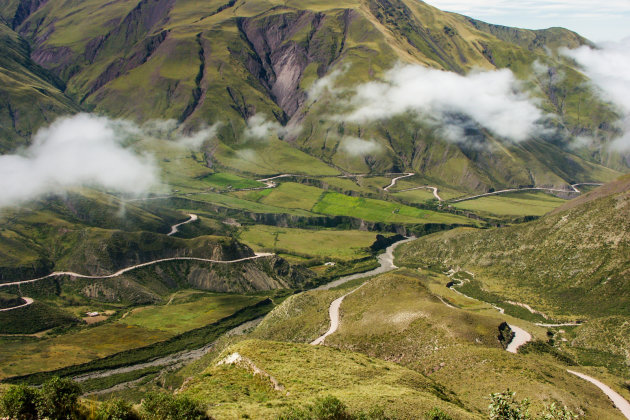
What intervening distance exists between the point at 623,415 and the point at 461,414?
41.1 m

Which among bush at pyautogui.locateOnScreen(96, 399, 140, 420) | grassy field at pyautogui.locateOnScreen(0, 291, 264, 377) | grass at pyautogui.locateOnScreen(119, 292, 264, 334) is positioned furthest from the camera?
grass at pyautogui.locateOnScreen(119, 292, 264, 334)

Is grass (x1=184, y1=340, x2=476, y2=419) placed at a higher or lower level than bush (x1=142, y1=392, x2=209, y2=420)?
lower

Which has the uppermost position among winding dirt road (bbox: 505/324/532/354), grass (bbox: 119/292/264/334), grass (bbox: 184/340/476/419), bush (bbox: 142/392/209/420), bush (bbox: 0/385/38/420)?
bush (bbox: 0/385/38/420)

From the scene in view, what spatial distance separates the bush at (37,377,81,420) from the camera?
57406mm

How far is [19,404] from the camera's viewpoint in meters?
56.4

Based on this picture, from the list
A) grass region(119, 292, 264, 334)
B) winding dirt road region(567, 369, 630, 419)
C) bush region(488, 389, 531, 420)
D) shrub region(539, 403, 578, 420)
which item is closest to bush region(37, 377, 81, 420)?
bush region(488, 389, 531, 420)

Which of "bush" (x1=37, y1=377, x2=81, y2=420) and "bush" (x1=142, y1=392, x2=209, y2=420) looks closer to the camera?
"bush" (x1=37, y1=377, x2=81, y2=420)

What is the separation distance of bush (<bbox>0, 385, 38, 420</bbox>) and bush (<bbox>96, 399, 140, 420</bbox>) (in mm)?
6845

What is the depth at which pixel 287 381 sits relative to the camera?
8000cm

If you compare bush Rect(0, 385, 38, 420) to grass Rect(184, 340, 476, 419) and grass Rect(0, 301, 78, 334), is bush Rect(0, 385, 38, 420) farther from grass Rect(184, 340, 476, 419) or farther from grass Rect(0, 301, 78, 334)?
grass Rect(0, 301, 78, 334)

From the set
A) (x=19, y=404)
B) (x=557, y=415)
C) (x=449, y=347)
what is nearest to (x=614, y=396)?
(x=449, y=347)

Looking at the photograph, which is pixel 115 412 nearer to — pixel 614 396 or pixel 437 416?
pixel 437 416

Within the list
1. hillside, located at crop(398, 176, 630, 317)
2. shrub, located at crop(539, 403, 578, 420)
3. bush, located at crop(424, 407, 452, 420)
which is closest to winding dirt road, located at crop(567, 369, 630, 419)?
shrub, located at crop(539, 403, 578, 420)

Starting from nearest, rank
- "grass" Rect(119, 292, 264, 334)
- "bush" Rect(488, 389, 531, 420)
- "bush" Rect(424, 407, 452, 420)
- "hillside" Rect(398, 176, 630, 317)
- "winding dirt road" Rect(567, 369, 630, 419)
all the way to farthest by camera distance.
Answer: "bush" Rect(488, 389, 531, 420) < "bush" Rect(424, 407, 452, 420) < "winding dirt road" Rect(567, 369, 630, 419) < "hillside" Rect(398, 176, 630, 317) < "grass" Rect(119, 292, 264, 334)
